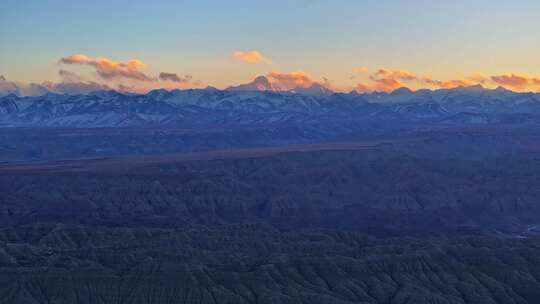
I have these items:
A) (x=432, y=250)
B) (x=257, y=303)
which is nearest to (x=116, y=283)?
(x=257, y=303)

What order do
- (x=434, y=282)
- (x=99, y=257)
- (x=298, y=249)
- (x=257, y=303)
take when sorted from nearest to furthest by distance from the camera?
(x=257, y=303) < (x=434, y=282) < (x=99, y=257) < (x=298, y=249)

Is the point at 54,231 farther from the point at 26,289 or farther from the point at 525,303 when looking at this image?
the point at 525,303

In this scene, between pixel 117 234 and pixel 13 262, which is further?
pixel 117 234

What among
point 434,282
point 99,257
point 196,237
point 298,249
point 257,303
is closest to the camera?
point 257,303

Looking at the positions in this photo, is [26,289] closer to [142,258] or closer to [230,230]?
[142,258]

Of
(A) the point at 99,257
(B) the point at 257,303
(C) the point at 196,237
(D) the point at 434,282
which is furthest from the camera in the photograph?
(C) the point at 196,237

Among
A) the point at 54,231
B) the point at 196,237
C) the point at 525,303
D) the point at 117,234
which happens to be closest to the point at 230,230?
the point at 196,237

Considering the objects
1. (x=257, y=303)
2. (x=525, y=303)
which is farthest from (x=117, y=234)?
(x=525, y=303)

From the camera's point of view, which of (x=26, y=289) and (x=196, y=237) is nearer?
(x=26, y=289)

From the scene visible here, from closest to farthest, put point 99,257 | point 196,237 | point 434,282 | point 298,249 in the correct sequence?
1. point 434,282
2. point 99,257
3. point 298,249
4. point 196,237
